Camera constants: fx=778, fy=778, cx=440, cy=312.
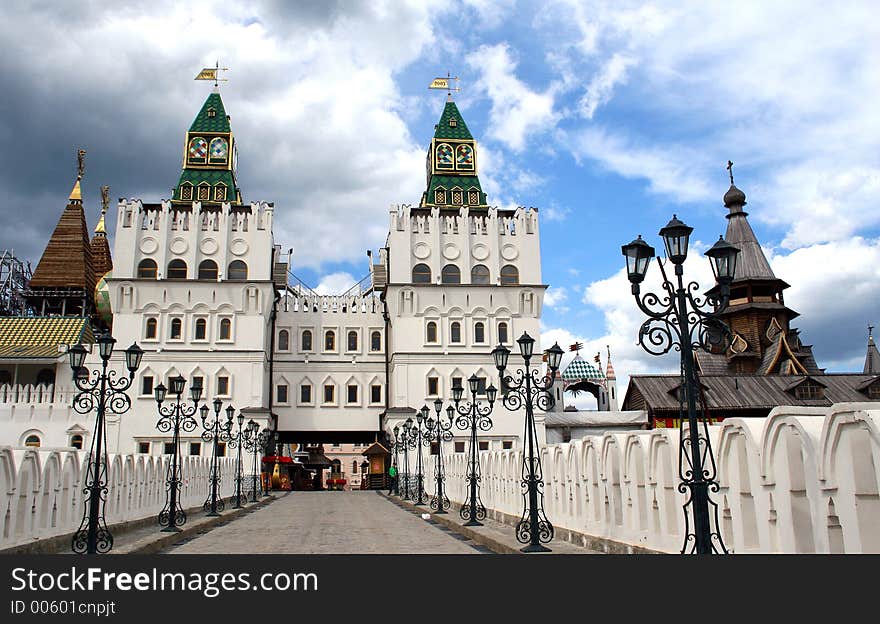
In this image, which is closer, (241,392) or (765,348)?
(241,392)

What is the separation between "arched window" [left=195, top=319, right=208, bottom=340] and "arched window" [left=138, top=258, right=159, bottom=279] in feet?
12.1

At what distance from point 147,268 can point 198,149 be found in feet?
33.4

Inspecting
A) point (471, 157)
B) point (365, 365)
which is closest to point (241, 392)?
point (365, 365)

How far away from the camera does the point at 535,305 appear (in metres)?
45.6

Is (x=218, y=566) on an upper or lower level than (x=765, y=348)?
lower

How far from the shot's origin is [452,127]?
52.2m

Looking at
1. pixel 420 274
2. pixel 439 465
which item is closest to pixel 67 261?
pixel 420 274

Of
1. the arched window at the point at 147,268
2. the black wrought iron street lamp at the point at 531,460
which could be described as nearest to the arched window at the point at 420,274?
the arched window at the point at 147,268

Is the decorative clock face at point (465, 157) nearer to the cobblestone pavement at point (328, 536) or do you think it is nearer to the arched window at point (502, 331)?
the arched window at point (502, 331)

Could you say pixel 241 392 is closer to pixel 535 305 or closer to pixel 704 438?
pixel 535 305

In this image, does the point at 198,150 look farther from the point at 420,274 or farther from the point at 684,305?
the point at 684,305

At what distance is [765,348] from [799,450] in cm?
5008

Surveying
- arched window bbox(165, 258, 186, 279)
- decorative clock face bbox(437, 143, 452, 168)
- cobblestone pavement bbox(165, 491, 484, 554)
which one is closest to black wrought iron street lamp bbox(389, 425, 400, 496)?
cobblestone pavement bbox(165, 491, 484, 554)

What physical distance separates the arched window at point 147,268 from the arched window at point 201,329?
368cm
